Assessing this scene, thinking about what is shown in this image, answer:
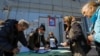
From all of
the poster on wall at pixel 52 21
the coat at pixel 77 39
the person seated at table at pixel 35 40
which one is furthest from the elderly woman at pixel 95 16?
the poster on wall at pixel 52 21

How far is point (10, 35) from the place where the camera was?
9.62 feet

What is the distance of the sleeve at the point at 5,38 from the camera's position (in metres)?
2.84

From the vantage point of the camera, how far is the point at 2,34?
9.40 feet

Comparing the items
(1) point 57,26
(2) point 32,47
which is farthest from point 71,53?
(1) point 57,26

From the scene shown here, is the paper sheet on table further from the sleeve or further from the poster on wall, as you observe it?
the poster on wall

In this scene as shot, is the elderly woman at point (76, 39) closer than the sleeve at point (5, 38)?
No

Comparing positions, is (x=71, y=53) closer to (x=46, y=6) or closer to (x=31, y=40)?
(x=31, y=40)

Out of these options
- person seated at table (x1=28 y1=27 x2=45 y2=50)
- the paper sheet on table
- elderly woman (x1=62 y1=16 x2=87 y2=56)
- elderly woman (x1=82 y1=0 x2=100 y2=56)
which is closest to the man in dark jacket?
the paper sheet on table

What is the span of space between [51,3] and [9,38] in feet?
16.8

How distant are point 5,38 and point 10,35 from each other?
8 centimetres

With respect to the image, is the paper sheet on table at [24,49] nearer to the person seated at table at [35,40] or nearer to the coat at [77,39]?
the person seated at table at [35,40]

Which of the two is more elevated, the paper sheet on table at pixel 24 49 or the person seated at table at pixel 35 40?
the person seated at table at pixel 35 40

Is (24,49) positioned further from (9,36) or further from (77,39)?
(77,39)

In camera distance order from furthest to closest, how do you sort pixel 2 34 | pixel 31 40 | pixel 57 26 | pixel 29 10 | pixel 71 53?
pixel 57 26 < pixel 29 10 < pixel 31 40 < pixel 71 53 < pixel 2 34
